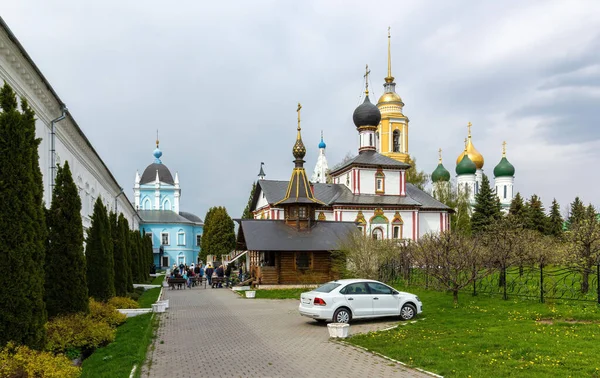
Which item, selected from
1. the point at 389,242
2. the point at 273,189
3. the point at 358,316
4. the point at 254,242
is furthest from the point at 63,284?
the point at 273,189

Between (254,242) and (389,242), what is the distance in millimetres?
7599

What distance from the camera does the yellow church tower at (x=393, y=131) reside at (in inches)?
2334

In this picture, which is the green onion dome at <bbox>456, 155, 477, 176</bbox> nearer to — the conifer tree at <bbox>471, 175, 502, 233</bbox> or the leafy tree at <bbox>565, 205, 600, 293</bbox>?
the conifer tree at <bbox>471, 175, 502, 233</bbox>

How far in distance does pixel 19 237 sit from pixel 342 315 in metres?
8.62

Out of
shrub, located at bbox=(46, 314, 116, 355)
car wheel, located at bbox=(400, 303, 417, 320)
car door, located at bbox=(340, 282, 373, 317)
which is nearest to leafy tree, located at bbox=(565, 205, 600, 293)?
car wheel, located at bbox=(400, 303, 417, 320)

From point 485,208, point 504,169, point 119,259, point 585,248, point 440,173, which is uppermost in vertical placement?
point 504,169

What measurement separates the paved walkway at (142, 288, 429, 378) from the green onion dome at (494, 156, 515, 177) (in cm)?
6404

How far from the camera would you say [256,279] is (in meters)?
30.8

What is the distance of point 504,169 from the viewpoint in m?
75.4

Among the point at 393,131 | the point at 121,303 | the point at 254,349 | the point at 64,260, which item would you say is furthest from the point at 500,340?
the point at 393,131

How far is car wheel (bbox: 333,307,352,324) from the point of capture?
14.5 m

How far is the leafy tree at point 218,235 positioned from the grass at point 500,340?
46.5 meters

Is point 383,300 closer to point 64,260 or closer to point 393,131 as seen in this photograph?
point 64,260

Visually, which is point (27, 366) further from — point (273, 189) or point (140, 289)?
point (273, 189)
